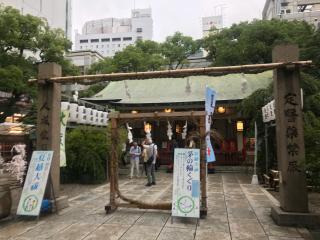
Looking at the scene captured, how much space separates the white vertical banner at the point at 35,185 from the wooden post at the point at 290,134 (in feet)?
18.8

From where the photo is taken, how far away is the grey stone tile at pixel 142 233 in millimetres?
6777

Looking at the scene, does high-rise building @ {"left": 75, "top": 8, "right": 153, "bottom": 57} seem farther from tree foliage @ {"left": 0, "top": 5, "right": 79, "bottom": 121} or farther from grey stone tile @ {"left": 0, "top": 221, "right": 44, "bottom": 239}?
grey stone tile @ {"left": 0, "top": 221, "right": 44, "bottom": 239}

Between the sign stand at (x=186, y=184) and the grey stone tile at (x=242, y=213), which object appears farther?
the grey stone tile at (x=242, y=213)

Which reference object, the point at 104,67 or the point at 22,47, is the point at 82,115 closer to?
the point at 22,47

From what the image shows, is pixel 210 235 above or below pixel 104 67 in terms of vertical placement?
below

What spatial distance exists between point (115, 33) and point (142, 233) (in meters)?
104

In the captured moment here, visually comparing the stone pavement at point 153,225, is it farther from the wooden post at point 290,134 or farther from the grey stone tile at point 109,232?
the wooden post at point 290,134

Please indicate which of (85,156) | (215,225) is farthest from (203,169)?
(85,156)

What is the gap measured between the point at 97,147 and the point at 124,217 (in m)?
7.02

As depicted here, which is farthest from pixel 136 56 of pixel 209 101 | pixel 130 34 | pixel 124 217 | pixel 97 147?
pixel 130 34

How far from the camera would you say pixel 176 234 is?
700 cm

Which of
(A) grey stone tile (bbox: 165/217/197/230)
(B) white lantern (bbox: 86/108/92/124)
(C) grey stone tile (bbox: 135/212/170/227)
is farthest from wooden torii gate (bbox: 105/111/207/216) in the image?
(B) white lantern (bbox: 86/108/92/124)

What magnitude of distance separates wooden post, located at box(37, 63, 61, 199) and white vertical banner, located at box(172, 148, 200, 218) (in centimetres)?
340

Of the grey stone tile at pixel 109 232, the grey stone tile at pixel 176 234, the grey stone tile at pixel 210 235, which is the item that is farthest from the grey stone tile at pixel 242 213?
the grey stone tile at pixel 109 232
